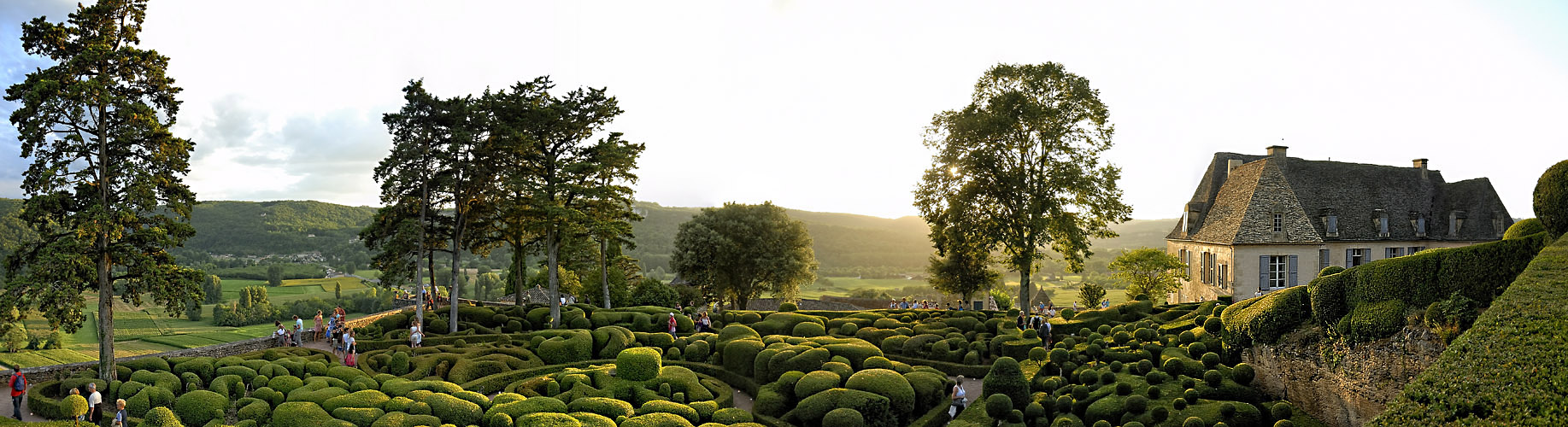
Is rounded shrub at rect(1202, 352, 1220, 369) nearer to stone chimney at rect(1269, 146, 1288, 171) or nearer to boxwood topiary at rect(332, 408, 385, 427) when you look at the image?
boxwood topiary at rect(332, 408, 385, 427)

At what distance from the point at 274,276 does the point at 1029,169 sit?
123m

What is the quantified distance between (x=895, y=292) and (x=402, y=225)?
318ft

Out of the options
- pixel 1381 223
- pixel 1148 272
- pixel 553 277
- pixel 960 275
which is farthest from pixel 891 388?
pixel 1381 223

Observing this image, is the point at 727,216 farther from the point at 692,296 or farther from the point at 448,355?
the point at 448,355

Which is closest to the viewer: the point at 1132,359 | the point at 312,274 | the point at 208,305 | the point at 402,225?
the point at 1132,359

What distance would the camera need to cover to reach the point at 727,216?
5553 centimetres

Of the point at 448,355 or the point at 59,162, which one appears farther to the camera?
the point at 448,355

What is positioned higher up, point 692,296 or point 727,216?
point 727,216

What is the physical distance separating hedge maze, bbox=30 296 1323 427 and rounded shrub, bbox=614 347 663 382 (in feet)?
0.20

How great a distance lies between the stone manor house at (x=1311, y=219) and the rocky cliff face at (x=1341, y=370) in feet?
80.6

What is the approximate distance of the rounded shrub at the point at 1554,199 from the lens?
546 inches

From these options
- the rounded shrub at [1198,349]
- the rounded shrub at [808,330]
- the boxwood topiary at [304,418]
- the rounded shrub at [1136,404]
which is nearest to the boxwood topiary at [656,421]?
the boxwood topiary at [304,418]

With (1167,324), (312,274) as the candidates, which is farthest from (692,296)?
(312,274)

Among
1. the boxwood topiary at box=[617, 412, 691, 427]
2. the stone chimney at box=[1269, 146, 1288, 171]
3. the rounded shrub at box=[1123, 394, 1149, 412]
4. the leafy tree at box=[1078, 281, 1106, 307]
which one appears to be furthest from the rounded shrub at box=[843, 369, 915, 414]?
the stone chimney at box=[1269, 146, 1288, 171]
